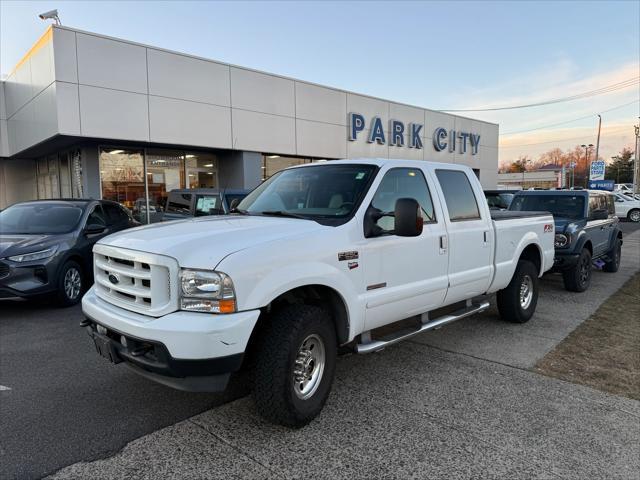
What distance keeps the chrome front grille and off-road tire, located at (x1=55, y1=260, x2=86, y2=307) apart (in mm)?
4006

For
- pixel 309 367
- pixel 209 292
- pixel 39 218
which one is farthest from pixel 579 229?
pixel 39 218

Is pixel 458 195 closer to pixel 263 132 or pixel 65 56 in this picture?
pixel 65 56

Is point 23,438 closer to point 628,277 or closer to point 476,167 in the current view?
point 628,277

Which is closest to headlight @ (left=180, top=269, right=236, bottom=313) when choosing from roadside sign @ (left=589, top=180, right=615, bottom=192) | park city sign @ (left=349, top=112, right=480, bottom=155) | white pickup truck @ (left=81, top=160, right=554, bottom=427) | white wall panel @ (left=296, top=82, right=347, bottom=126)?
white pickup truck @ (left=81, top=160, right=554, bottom=427)

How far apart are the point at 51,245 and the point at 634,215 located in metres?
31.0

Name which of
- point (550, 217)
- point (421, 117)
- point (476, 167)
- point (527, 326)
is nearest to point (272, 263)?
point (527, 326)

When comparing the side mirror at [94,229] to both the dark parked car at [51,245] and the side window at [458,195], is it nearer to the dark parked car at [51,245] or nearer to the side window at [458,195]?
the dark parked car at [51,245]

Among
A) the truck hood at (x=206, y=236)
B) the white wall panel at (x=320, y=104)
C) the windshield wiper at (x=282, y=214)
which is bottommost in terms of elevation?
the truck hood at (x=206, y=236)

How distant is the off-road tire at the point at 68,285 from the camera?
7.18m

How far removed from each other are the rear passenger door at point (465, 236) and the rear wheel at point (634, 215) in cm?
2805

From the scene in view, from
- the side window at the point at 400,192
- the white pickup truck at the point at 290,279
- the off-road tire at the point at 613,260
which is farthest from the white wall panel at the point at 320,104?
the side window at the point at 400,192

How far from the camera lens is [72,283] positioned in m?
7.48

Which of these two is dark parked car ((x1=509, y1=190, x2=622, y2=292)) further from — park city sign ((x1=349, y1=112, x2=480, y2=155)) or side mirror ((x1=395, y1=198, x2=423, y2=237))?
park city sign ((x1=349, y1=112, x2=480, y2=155))

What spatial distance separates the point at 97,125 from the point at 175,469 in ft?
38.7
